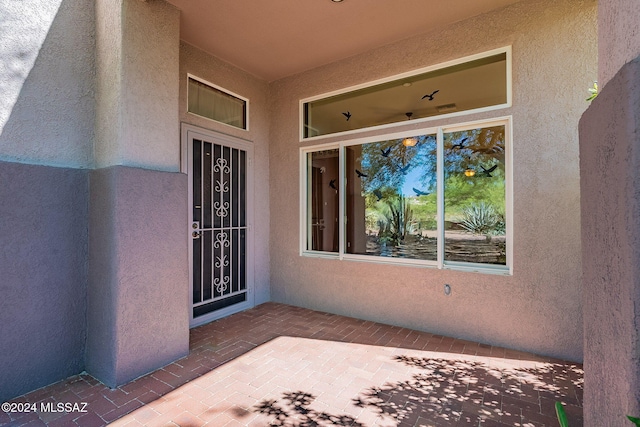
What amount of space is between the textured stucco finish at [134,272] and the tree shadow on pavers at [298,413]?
1.46 meters

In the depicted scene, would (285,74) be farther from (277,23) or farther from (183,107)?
(183,107)

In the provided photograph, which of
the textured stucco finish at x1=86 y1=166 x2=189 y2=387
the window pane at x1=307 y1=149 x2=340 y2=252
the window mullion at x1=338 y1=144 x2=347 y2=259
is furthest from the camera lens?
the window pane at x1=307 y1=149 x2=340 y2=252

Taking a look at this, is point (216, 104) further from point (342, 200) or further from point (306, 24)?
point (342, 200)

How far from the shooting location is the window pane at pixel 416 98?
13.0 feet

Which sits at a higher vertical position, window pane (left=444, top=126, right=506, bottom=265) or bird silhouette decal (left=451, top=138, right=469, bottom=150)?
bird silhouette decal (left=451, top=138, right=469, bottom=150)

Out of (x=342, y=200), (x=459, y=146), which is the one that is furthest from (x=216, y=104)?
(x=459, y=146)

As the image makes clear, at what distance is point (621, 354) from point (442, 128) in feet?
11.6

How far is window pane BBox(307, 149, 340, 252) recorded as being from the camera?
17.4 feet

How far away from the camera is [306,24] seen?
3951 millimetres

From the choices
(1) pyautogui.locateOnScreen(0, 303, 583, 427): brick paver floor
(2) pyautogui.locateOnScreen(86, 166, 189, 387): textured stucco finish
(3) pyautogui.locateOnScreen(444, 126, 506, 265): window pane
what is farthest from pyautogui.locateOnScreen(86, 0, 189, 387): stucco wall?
(3) pyautogui.locateOnScreen(444, 126, 506, 265): window pane

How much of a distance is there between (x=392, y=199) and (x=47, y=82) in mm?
4493

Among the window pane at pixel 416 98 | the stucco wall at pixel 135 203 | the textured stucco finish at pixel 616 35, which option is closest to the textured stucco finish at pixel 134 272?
the stucco wall at pixel 135 203

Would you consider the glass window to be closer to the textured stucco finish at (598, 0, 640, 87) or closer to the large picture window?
the large picture window

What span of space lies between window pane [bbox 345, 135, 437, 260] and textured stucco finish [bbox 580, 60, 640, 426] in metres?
2.81
